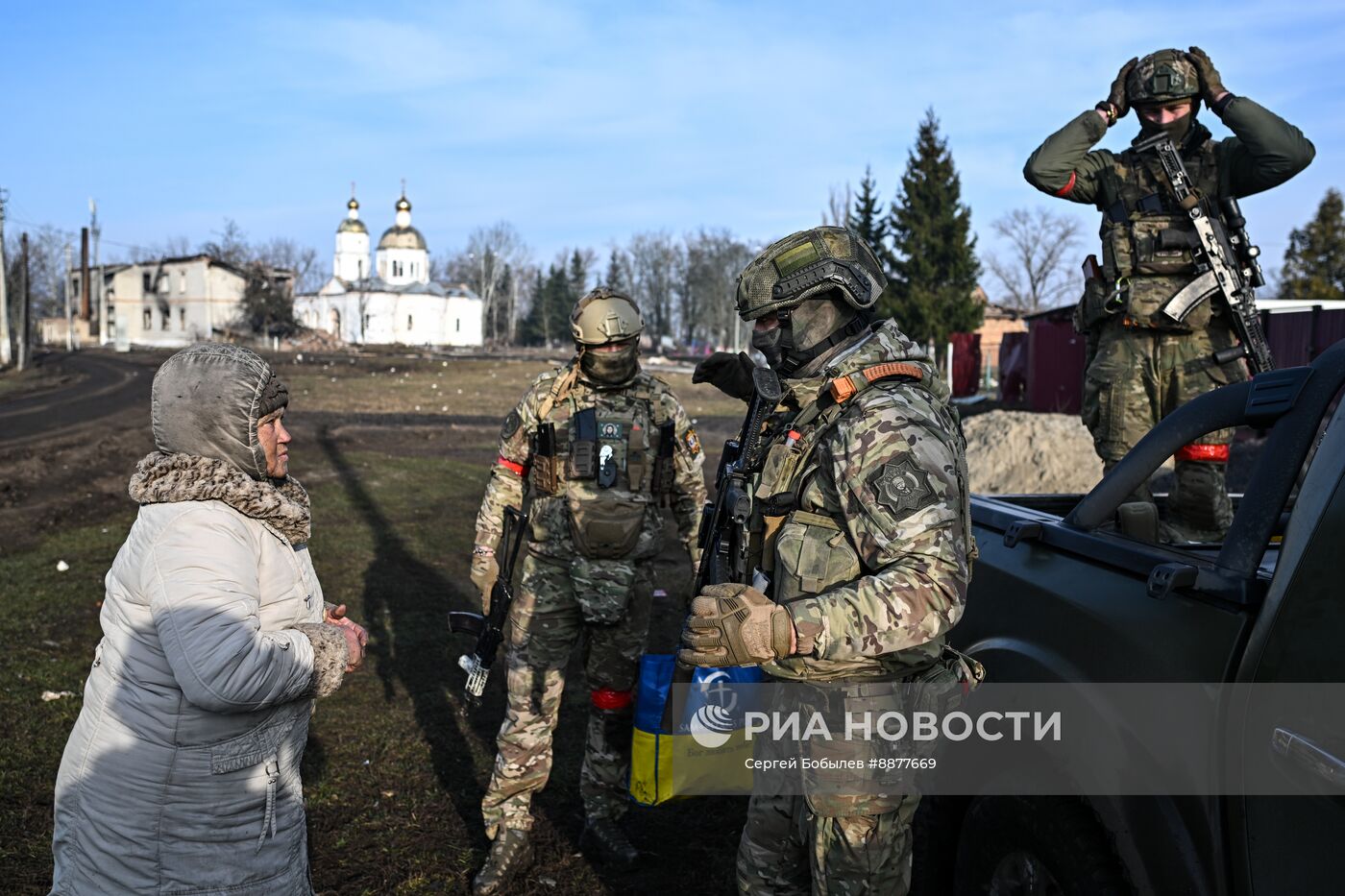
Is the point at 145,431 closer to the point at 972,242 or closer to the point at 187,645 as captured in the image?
the point at 187,645

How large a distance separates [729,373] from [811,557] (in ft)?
5.41

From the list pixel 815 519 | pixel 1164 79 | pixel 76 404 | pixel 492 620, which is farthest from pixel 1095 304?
pixel 76 404

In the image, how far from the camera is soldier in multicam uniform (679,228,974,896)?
224cm

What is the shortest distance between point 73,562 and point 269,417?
6.95 meters

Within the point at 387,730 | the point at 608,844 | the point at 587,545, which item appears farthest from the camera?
the point at 387,730

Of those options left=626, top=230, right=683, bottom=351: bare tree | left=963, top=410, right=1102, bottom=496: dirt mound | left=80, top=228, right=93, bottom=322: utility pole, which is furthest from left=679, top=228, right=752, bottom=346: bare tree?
left=963, top=410, right=1102, bottom=496: dirt mound

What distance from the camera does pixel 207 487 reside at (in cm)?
233

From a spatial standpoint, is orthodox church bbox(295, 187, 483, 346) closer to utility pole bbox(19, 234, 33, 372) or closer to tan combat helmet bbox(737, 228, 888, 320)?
utility pole bbox(19, 234, 33, 372)

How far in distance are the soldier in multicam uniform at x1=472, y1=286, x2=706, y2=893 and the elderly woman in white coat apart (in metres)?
1.66

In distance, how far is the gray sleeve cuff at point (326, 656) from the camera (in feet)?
8.02

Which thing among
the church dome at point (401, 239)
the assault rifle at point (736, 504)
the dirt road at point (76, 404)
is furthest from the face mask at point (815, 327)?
the church dome at point (401, 239)

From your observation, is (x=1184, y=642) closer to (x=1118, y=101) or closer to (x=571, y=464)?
(x=571, y=464)

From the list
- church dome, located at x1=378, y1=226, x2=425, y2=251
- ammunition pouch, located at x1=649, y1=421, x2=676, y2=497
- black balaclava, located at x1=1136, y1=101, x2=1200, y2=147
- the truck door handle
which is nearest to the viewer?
the truck door handle

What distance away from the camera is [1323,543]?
1869 millimetres
